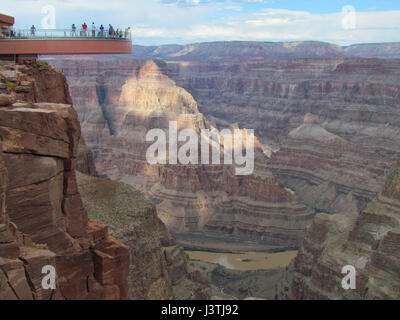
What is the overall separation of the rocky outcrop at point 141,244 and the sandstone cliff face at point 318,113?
A: 4910cm

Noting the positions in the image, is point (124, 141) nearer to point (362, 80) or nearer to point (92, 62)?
point (92, 62)

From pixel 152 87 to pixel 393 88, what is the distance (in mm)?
52078

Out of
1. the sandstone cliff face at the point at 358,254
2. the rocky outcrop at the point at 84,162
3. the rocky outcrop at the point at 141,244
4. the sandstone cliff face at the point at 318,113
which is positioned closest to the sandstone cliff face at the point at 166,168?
the sandstone cliff face at the point at 318,113

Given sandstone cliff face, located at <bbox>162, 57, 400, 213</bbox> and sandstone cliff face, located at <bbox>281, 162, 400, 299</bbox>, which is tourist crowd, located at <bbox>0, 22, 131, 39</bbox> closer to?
sandstone cliff face, located at <bbox>281, 162, 400, 299</bbox>

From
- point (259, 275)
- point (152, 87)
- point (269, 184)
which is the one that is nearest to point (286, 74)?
point (152, 87)

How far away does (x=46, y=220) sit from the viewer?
1527 centimetres

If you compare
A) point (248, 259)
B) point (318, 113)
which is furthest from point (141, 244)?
point (318, 113)

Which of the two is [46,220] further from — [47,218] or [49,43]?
[49,43]

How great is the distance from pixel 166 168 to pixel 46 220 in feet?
216

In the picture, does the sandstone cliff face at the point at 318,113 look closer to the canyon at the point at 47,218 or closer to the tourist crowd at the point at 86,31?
the tourist crowd at the point at 86,31

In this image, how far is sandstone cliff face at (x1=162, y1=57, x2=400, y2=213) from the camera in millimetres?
90000

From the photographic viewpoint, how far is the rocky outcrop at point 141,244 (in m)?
32.4

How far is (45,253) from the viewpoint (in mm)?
13953

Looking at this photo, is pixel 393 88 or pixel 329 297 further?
pixel 393 88
